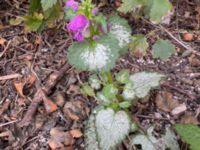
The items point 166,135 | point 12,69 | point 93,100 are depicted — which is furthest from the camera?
point 12,69

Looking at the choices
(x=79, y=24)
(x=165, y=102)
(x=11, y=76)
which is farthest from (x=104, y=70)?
(x=11, y=76)

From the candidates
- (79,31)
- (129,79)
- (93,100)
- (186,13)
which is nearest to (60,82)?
(93,100)

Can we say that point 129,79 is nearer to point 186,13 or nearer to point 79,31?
point 79,31

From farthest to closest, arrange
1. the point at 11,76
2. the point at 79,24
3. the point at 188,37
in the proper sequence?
the point at 188,37 → the point at 11,76 → the point at 79,24

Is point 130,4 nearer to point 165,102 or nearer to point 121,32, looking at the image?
point 121,32

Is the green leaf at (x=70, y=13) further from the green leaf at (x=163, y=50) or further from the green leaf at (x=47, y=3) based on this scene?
the green leaf at (x=163, y=50)
